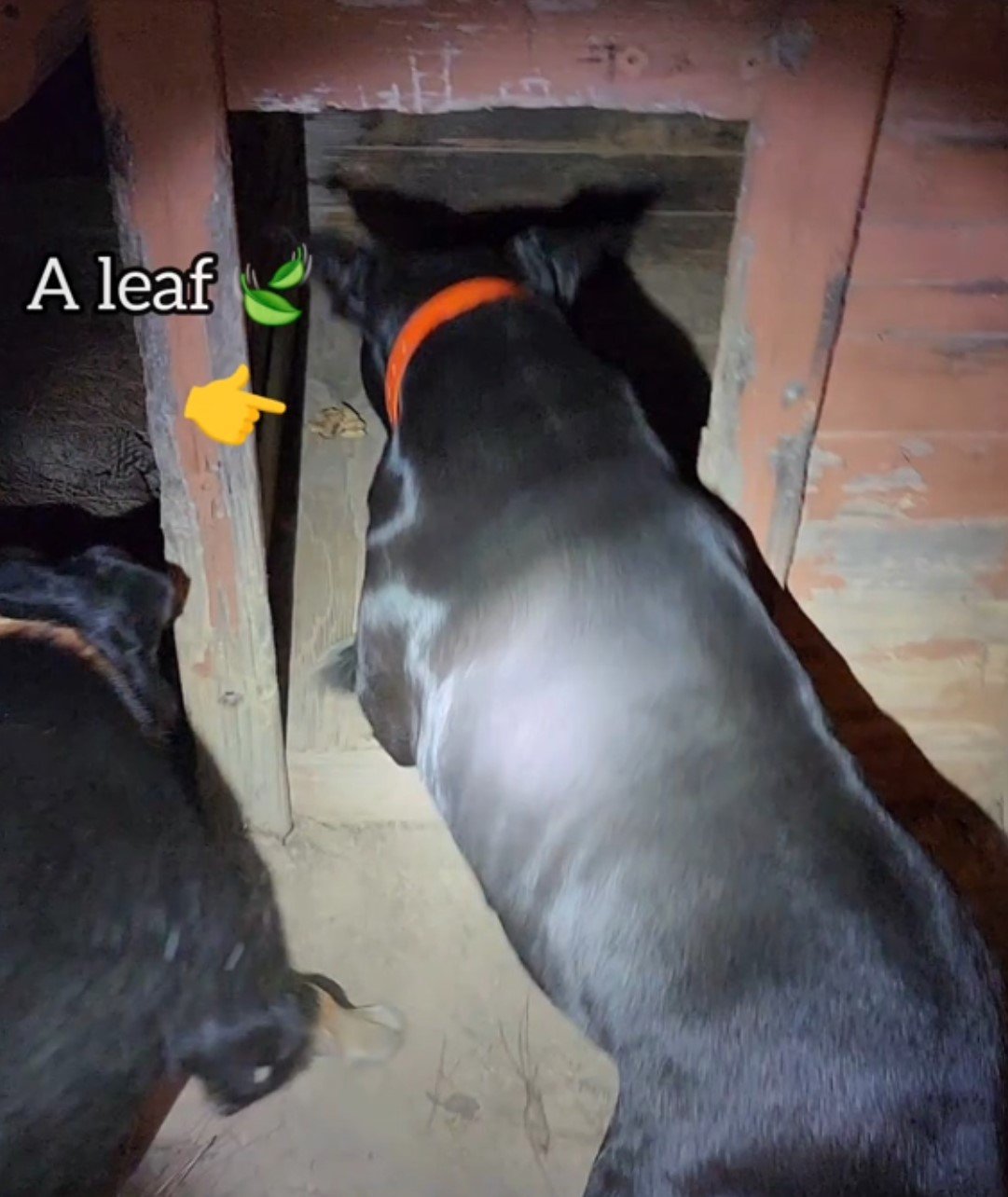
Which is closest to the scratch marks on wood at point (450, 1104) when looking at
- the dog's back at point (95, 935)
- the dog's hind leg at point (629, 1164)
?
the dog's back at point (95, 935)

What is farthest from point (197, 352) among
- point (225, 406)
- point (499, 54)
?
point (499, 54)

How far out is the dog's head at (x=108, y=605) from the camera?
164cm

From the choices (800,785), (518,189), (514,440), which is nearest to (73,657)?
(514,440)

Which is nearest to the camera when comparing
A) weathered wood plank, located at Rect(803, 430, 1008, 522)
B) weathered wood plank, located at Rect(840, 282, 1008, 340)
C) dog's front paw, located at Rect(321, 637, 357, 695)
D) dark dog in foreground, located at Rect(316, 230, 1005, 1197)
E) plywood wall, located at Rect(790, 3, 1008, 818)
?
dark dog in foreground, located at Rect(316, 230, 1005, 1197)

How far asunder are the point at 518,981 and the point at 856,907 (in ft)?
2.57

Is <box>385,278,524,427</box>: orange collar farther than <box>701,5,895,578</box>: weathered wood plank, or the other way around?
<box>385,278,524,427</box>: orange collar

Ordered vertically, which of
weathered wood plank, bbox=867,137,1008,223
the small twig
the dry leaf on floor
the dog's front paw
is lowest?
the small twig

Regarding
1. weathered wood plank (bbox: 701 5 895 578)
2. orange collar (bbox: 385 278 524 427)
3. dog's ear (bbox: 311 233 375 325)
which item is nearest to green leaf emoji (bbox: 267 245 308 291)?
dog's ear (bbox: 311 233 375 325)

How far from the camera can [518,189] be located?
9.05 feet

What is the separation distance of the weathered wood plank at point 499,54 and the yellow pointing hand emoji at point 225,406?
319 mm

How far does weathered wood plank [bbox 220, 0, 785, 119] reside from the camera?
1.30 m

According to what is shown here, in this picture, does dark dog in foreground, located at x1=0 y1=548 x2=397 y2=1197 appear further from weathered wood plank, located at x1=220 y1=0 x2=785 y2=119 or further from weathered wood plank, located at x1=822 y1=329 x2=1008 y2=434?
weathered wood plank, located at x1=822 y1=329 x2=1008 y2=434

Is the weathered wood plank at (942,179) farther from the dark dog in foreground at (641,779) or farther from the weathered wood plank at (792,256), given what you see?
the dark dog in foreground at (641,779)

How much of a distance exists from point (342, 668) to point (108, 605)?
0.47 metres
